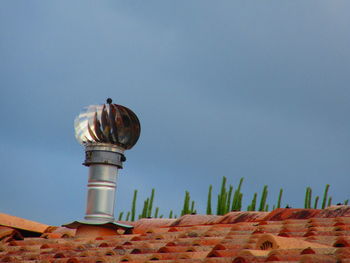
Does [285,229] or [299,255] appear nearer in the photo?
[299,255]

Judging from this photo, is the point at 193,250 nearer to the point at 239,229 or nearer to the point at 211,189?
the point at 239,229

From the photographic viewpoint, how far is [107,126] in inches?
427

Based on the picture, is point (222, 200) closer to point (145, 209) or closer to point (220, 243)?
point (145, 209)

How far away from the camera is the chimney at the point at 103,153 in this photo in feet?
34.3

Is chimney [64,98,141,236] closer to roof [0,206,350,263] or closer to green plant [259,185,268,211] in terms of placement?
roof [0,206,350,263]

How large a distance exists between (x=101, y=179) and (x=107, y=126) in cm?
82

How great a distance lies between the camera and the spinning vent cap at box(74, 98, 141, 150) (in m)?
10.8

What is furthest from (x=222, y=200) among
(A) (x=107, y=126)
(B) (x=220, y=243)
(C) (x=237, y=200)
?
(B) (x=220, y=243)

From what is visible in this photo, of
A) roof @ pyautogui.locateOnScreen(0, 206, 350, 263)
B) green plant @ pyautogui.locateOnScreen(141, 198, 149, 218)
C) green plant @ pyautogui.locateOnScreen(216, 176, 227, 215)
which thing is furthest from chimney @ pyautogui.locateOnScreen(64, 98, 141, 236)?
green plant @ pyautogui.locateOnScreen(141, 198, 149, 218)

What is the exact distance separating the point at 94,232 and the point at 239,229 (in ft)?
8.23

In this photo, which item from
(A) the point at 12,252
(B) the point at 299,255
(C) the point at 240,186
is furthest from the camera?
(C) the point at 240,186

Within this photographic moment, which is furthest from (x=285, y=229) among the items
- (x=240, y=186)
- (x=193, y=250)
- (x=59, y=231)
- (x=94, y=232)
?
(x=240, y=186)

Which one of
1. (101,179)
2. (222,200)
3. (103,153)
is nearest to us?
(101,179)

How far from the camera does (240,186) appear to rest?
20.3 meters
